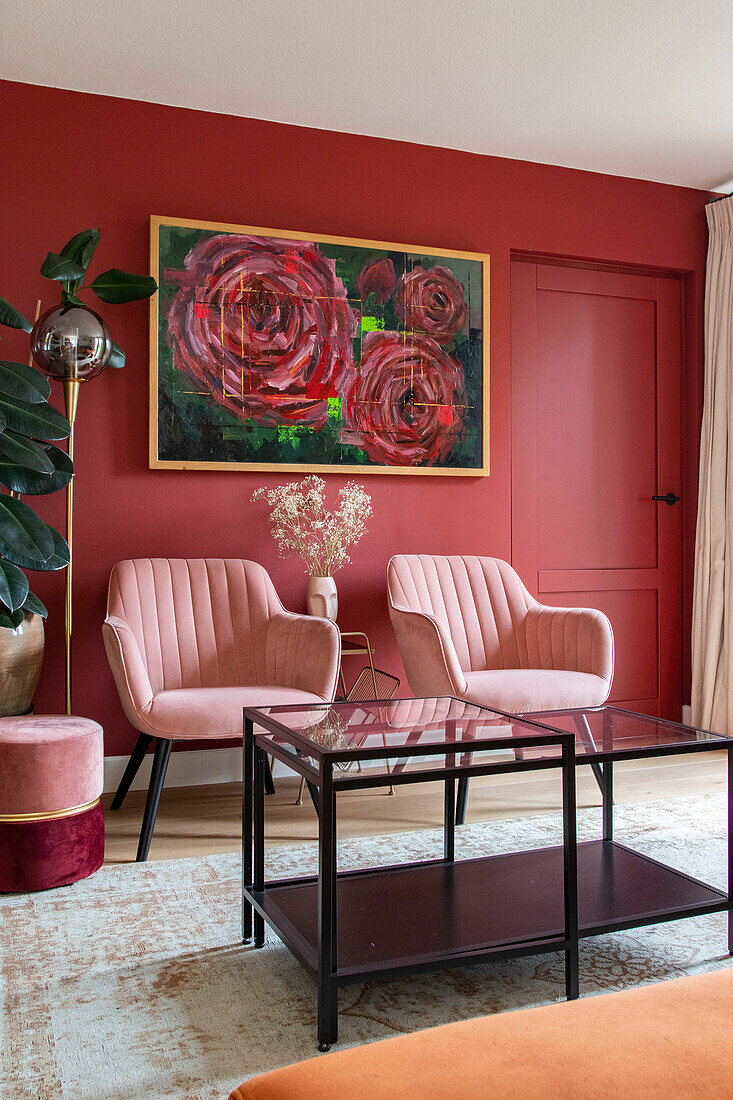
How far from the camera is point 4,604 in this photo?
278cm

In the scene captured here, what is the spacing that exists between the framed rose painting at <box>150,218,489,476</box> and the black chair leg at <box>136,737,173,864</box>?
1.26m

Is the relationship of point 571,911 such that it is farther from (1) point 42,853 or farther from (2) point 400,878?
(1) point 42,853

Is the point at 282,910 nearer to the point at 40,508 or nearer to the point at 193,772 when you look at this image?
the point at 193,772

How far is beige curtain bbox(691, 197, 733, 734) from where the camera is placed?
175 inches

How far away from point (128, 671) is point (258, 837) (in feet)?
3.08

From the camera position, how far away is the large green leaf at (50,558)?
2803 millimetres

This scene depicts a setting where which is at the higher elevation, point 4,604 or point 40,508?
point 40,508

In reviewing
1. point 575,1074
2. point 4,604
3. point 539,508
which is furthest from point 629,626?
point 575,1074

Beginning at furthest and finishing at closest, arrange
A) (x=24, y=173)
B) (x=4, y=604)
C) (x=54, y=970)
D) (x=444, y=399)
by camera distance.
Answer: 1. (x=444, y=399)
2. (x=24, y=173)
3. (x=4, y=604)
4. (x=54, y=970)

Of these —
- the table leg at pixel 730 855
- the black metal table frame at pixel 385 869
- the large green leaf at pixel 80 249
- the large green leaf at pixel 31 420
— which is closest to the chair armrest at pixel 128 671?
the large green leaf at pixel 31 420

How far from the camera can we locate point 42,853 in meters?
2.48

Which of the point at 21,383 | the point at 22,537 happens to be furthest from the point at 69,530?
the point at 21,383

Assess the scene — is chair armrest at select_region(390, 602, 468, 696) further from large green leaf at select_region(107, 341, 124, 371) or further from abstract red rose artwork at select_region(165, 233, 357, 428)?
large green leaf at select_region(107, 341, 124, 371)

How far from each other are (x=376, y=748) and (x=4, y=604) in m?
1.53
